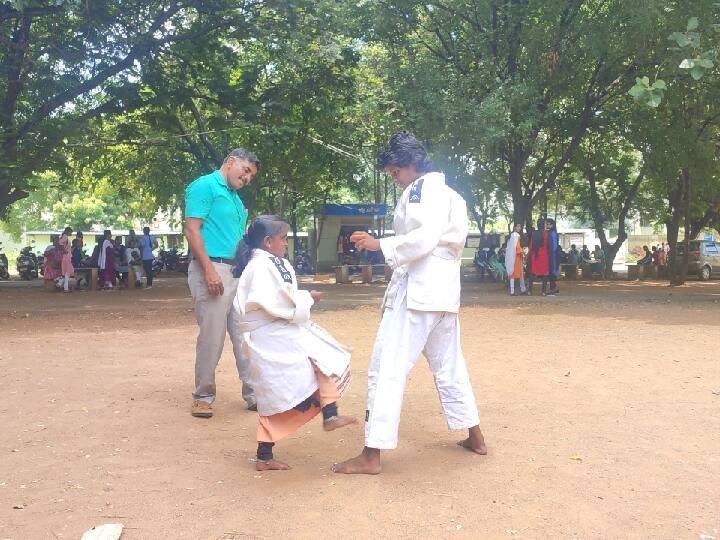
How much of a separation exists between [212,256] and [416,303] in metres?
1.92

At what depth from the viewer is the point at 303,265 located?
32.4m

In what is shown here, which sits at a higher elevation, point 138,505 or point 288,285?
point 288,285

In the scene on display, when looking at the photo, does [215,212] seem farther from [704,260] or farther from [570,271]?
[704,260]

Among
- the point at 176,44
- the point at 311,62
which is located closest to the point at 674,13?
the point at 311,62

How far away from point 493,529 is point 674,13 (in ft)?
43.2

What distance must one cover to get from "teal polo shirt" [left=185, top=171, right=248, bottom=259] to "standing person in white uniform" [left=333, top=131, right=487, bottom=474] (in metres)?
1.49

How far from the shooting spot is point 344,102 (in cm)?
1830

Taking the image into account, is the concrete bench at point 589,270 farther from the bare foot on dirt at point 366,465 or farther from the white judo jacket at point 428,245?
the bare foot on dirt at point 366,465

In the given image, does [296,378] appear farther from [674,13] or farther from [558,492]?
[674,13]

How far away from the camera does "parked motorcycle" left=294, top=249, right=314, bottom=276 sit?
3219cm

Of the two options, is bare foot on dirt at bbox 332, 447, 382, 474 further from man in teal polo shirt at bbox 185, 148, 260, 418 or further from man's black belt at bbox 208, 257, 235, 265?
man's black belt at bbox 208, 257, 235, 265

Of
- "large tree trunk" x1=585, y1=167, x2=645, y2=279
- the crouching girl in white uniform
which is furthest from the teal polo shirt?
"large tree trunk" x1=585, y1=167, x2=645, y2=279

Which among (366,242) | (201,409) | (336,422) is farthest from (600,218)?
(366,242)

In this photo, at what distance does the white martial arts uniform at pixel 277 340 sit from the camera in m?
4.29
